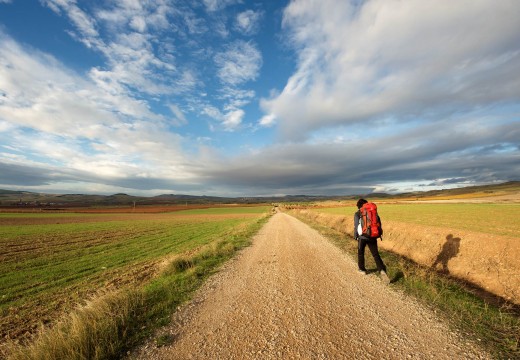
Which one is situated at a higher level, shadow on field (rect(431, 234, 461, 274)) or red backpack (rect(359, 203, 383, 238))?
red backpack (rect(359, 203, 383, 238))

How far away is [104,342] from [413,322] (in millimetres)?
6384

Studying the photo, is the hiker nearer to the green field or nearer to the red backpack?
the red backpack

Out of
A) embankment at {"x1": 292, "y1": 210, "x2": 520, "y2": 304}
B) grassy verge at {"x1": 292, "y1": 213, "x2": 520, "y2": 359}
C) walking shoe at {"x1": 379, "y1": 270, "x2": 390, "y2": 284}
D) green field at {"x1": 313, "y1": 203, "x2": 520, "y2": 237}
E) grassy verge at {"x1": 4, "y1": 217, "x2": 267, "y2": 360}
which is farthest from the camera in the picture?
green field at {"x1": 313, "y1": 203, "x2": 520, "y2": 237}

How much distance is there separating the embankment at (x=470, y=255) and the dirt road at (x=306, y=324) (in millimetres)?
4854

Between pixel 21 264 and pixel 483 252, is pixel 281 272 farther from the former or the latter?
pixel 21 264

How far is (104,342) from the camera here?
15.1 ft

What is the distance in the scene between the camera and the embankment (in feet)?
30.2

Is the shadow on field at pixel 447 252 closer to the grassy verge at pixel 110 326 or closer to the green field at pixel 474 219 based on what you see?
the green field at pixel 474 219

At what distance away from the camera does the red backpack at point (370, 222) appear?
8.60m

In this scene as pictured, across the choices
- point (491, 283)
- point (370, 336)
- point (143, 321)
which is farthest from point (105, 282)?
point (491, 283)

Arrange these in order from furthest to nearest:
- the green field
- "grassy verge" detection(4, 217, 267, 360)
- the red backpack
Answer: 1. the green field
2. the red backpack
3. "grassy verge" detection(4, 217, 267, 360)

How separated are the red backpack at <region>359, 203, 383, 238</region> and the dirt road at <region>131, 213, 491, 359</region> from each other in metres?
1.66

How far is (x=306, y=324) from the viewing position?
5.41 metres

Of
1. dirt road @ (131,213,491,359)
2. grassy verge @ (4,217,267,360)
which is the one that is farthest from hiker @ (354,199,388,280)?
grassy verge @ (4,217,267,360)
